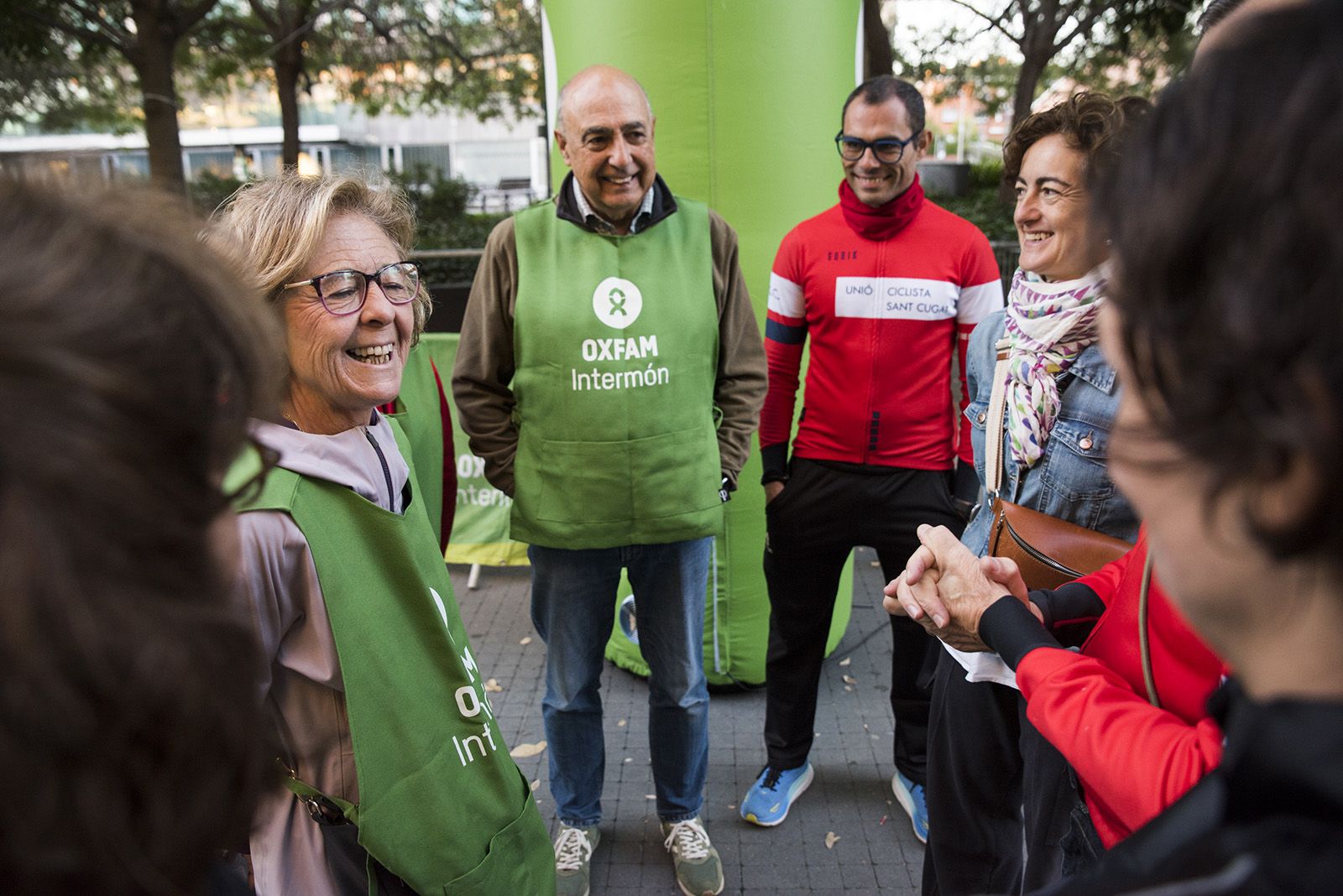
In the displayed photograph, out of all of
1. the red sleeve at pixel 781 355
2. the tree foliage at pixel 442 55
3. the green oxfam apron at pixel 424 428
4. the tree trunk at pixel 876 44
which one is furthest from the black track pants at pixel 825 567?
the tree foliage at pixel 442 55

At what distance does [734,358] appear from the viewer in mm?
2932

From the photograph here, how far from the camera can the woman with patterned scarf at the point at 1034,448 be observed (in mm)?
1947

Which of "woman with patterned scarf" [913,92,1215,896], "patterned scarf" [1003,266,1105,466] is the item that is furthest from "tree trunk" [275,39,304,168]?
"patterned scarf" [1003,266,1105,466]

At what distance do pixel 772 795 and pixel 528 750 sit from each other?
105 centimetres

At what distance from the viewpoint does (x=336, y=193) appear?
5.99 ft

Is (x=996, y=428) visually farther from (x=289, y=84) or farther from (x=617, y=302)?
(x=289, y=84)

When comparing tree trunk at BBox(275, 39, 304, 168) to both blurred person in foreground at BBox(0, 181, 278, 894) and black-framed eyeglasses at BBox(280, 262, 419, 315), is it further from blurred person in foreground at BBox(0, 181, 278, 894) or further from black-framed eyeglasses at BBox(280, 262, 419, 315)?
blurred person in foreground at BBox(0, 181, 278, 894)

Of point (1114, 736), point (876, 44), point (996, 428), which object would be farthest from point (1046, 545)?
point (876, 44)

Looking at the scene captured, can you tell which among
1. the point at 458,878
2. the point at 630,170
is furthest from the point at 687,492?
the point at 458,878

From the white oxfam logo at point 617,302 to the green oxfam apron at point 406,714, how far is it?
→ 1204 millimetres

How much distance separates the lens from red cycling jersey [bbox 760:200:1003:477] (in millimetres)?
3062

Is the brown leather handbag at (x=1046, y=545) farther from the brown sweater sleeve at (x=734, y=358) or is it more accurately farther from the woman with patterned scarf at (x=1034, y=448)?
the brown sweater sleeve at (x=734, y=358)

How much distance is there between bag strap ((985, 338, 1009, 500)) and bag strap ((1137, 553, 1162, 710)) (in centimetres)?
86

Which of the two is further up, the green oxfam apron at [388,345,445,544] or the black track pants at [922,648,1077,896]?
the green oxfam apron at [388,345,445,544]
